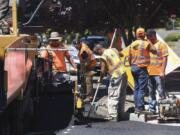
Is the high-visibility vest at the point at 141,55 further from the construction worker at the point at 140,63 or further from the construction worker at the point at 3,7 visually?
the construction worker at the point at 3,7

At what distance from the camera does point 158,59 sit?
1467 centimetres

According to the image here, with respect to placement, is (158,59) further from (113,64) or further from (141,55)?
(113,64)

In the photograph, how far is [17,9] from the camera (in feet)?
35.1

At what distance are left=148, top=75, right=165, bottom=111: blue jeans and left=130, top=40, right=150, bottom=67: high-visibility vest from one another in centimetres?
58

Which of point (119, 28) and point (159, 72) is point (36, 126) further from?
point (119, 28)

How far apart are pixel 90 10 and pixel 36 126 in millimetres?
6557

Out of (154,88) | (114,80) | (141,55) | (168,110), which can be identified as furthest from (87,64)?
(168,110)

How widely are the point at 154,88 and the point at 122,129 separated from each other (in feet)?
8.72

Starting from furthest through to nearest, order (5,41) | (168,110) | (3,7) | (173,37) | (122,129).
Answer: (173,37), (168,110), (122,129), (3,7), (5,41)

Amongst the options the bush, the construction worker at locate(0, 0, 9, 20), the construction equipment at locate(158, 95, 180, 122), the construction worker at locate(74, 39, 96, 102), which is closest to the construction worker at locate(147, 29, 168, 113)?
the construction equipment at locate(158, 95, 180, 122)

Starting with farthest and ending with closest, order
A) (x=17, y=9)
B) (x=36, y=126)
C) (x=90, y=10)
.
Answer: (x=90, y=10) → (x=36, y=126) → (x=17, y=9)

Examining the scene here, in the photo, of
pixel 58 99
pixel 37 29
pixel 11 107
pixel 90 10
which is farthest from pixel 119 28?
pixel 11 107

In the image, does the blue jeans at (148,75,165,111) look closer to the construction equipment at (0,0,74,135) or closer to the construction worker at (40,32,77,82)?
the construction equipment at (0,0,74,135)

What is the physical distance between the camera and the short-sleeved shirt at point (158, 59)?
572 inches
